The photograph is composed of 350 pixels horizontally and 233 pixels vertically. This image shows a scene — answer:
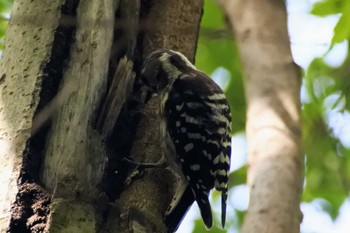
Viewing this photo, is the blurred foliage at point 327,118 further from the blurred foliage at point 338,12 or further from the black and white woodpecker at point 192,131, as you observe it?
the black and white woodpecker at point 192,131

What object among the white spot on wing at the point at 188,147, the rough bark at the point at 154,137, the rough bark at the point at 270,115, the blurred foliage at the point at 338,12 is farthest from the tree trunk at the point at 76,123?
the blurred foliage at the point at 338,12

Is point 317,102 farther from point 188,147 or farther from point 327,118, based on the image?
point 188,147

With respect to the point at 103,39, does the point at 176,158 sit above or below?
below

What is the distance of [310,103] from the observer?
3.58 metres

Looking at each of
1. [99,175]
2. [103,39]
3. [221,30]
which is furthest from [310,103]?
[99,175]

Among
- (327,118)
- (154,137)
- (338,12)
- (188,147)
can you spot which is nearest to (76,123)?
(154,137)

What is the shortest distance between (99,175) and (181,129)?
2.34 ft

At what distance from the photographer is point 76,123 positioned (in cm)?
240

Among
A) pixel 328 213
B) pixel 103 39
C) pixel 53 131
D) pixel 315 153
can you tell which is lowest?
pixel 328 213

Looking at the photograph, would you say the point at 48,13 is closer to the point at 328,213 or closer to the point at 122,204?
the point at 122,204

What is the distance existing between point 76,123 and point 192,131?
26.7 inches

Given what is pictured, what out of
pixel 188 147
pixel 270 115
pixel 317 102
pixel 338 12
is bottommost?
pixel 188 147

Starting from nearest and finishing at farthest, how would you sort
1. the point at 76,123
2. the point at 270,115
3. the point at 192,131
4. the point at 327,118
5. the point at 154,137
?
1. the point at 76,123
2. the point at 270,115
3. the point at 154,137
4. the point at 192,131
5. the point at 327,118

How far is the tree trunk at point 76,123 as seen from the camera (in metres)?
2.19
